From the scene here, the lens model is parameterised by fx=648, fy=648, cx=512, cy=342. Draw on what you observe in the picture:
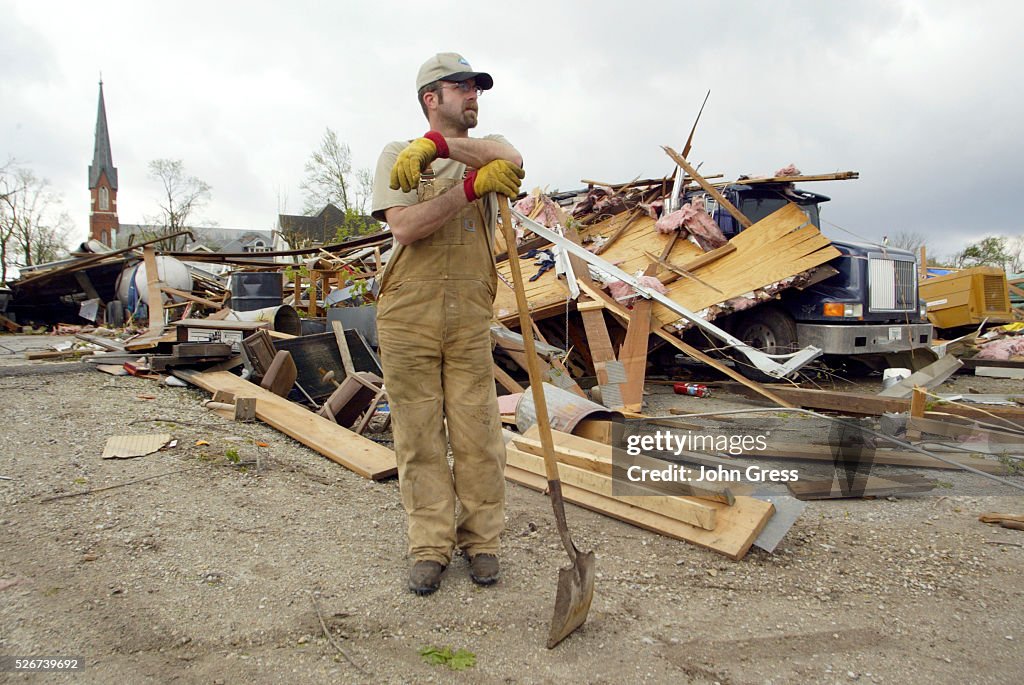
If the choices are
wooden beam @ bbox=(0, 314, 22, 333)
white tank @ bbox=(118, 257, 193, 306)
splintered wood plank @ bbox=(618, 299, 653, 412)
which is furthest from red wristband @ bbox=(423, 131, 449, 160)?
wooden beam @ bbox=(0, 314, 22, 333)

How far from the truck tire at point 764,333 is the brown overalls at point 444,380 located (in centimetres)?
570

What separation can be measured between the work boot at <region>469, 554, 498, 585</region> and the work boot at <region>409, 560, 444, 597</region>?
0.15 meters

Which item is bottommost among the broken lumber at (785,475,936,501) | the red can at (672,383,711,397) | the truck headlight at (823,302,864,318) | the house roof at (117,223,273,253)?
the broken lumber at (785,475,936,501)

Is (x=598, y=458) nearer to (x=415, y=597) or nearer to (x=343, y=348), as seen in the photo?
(x=415, y=597)

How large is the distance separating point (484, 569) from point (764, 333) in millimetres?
6569

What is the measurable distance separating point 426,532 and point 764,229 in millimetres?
6582

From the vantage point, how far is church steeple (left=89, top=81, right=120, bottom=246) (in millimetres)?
74250

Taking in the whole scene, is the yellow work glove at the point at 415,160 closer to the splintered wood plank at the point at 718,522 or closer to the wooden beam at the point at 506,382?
the splintered wood plank at the point at 718,522

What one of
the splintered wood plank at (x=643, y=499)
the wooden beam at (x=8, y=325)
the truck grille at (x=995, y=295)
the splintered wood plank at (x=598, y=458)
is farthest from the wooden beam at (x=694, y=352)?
the wooden beam at (x=8, y=325)

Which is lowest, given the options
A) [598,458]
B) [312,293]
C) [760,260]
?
[598,458]

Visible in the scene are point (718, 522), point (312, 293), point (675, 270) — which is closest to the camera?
point (718, 522)

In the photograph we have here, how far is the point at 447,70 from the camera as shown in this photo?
2.62 m

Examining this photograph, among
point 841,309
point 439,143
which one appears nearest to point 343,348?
point 439,143

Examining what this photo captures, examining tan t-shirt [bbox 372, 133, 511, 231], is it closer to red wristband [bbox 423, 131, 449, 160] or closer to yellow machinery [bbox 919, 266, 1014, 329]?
red wristband [bbox 423, 131, 449, 160]
